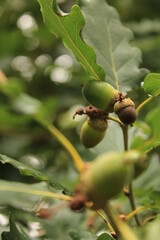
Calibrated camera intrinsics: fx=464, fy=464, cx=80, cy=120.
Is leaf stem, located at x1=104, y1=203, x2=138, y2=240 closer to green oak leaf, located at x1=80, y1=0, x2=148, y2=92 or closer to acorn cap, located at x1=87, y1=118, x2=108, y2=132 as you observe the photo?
acorn cap, located at x1=87, y1=118, x2=108, y2=132

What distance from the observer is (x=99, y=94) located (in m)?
0.95

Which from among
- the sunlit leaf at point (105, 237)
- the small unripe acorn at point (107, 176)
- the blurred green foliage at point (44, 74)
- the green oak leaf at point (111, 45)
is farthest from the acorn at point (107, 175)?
the blurred green foliage at point (44, 74)

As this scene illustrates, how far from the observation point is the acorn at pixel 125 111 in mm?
958

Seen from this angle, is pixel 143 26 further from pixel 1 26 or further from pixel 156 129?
pixel 156 129

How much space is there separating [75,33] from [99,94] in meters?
0.16

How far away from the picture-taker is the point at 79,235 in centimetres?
118

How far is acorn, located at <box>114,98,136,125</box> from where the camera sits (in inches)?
37.7

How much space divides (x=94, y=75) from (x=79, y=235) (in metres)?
0.42

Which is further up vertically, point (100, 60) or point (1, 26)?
point (100, 60)

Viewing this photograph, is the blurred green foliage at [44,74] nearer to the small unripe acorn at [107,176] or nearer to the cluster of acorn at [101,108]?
the cluster of acorn at [101,108]

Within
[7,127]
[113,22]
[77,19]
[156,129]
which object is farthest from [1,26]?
[156,129]

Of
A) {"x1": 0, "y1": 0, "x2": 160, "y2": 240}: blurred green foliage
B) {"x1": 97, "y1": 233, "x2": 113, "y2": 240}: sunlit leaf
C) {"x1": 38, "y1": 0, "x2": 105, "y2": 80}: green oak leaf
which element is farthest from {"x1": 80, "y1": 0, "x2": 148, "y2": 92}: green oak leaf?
{"x1": 0, "y1": 0, "x2": 160, "y2": 240}: blurred green foliage

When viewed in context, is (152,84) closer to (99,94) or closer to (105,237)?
(99,94)

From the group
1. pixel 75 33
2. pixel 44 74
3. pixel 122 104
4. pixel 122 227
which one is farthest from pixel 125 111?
pixel 44 74
